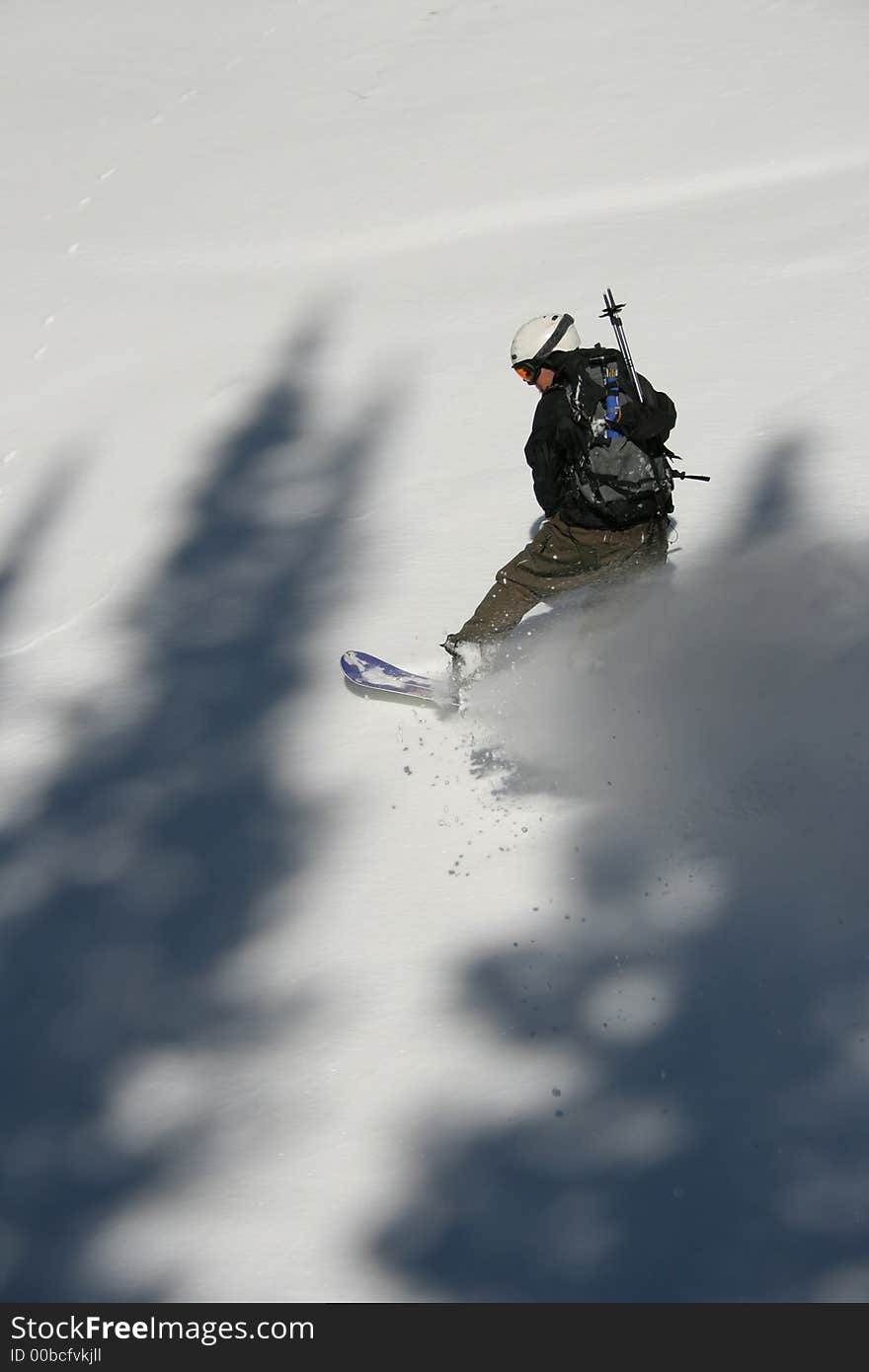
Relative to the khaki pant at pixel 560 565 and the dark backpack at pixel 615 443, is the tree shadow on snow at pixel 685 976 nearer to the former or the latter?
the khaki pant at pixel 560 565

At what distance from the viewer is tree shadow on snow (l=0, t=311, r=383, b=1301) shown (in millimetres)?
4598

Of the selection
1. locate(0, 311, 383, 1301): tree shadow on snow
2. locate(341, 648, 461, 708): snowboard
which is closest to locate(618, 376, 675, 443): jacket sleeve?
locate(341, 648, 461, 708): snowboard

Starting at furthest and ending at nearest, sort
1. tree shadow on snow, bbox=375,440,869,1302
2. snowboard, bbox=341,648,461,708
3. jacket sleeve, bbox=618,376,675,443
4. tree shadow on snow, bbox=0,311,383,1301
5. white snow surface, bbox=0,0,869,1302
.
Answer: snowboard, bbox=341,648,461,708, jacket sleeve, bbox=618,376,675,443, tree shadow on snow, bbox=0,311,383,1301, white snow surface, bbox=0,0,869,1302, tree shadow on snow, bbox=375,440,869,1302

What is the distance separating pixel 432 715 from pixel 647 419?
1.57 metres

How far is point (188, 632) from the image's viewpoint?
7004mm

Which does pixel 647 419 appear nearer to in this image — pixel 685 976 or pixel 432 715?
pixel 432 715

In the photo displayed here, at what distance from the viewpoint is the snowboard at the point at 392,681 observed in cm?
609

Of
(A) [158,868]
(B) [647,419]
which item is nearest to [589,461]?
(B) [647,419]

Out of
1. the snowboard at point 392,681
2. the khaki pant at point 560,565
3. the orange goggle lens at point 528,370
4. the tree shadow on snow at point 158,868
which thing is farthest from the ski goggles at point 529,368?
the tree shadow on snow at point 158,868

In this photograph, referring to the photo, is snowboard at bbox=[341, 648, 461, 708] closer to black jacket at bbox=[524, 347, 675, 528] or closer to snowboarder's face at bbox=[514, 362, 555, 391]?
black jacket at bbox=[524, 347, 675, 528]

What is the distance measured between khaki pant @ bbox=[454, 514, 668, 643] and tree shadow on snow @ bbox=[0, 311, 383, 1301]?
107 centimetres

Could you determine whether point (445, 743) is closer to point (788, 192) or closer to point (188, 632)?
point (188, 632)

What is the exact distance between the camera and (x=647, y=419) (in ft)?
18.0

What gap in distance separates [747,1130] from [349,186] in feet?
26.0
